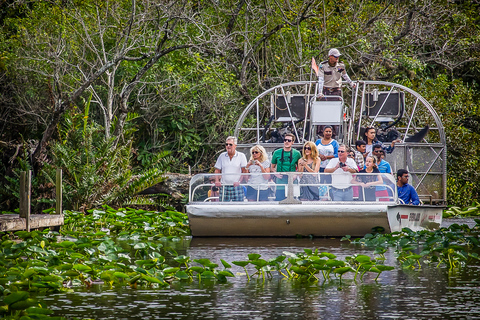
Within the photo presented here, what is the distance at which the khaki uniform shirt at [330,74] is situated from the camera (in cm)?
1522

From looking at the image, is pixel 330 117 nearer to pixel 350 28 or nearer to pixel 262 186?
pixel 262 186

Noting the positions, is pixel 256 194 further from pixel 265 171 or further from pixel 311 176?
pixel 311 176

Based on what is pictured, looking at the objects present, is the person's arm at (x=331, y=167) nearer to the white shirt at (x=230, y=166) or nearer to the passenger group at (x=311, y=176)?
the passenger group at (x=311, y=176)

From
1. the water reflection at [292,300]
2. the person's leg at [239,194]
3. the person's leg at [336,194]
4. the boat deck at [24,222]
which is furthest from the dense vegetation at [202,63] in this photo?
the water reflection at [292,300]

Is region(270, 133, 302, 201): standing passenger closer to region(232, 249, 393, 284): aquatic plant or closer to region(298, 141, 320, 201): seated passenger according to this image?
region(298, 141, 320, 201): seated passenger

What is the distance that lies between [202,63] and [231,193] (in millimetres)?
8115

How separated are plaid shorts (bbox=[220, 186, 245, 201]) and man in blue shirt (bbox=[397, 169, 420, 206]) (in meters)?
3.01

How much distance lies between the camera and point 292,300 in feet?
22.3

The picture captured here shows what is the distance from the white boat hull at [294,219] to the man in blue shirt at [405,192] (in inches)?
18.5

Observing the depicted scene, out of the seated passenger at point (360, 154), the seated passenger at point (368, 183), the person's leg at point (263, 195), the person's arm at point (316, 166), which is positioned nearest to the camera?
the seated passenger at point (368, 183)

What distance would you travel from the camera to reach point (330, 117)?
49.9 feet

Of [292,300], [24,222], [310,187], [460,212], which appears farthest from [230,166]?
[460,212]

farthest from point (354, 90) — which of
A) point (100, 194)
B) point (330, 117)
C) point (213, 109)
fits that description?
point (213, 109)

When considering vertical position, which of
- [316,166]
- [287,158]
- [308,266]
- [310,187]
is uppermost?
[287,158]
